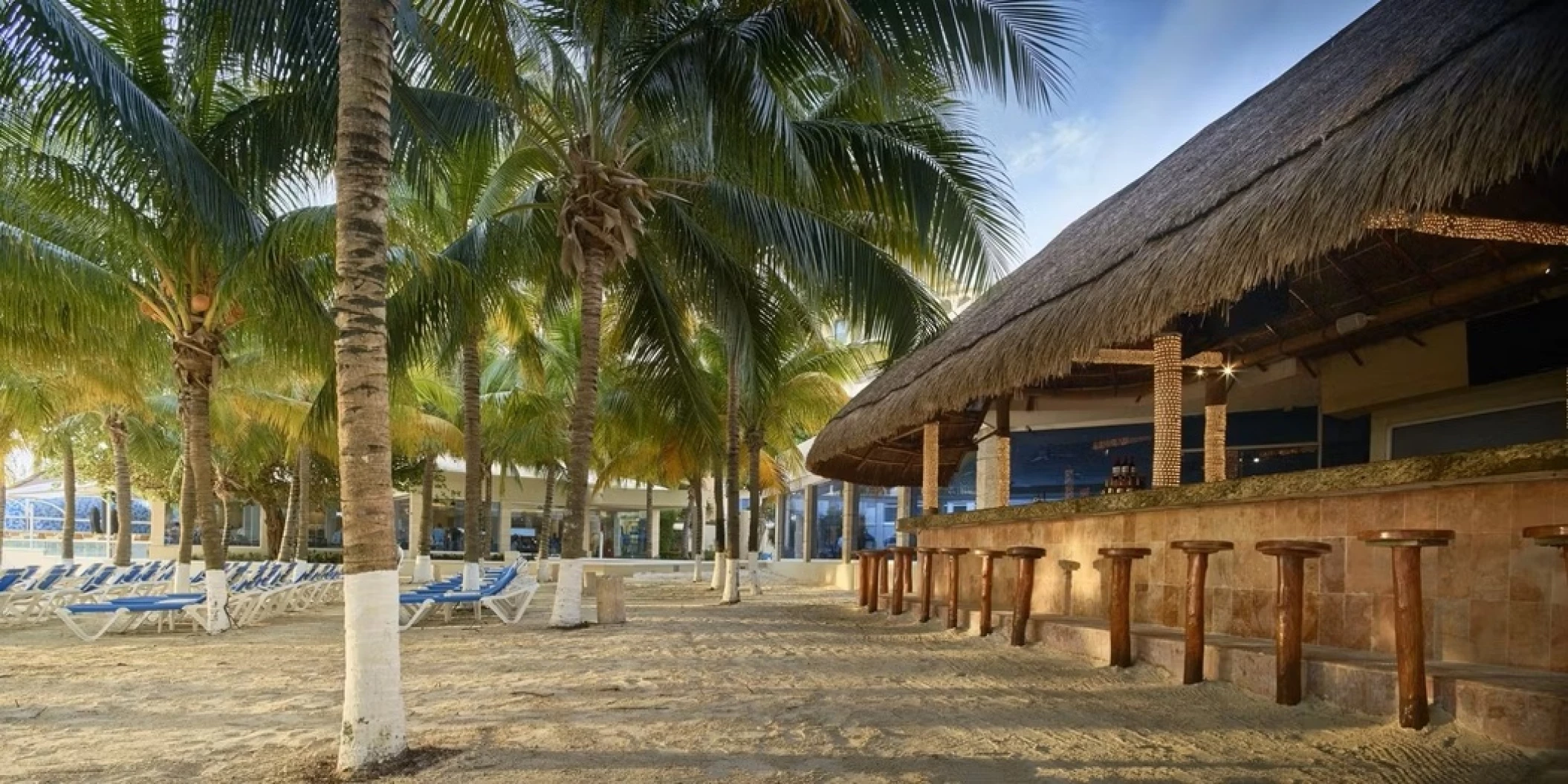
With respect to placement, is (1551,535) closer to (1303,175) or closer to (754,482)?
(1303,175)

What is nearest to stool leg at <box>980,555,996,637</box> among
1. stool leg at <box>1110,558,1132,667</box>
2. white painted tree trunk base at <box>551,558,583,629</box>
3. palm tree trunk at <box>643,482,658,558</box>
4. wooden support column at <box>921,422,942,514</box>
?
stool leg at <box>1110,558,1132,667</box>

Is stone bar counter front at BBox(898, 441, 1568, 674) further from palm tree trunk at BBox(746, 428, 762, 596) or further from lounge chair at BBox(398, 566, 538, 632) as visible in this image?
palm tree trunk at BBox(746, 428, 762, 596)

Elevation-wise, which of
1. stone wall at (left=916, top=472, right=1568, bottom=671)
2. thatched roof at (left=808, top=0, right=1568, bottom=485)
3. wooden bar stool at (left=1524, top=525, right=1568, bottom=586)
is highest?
thatched roof at (left=808, top=0, right=1568, bottom=485)

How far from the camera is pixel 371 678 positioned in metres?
4.57

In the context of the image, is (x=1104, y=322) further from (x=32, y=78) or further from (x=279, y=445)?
(x=279, y=445)

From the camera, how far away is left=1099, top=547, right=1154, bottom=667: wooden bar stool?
250 inches

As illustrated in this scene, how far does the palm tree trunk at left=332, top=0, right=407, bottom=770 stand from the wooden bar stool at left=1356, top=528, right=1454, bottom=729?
14.2 feet

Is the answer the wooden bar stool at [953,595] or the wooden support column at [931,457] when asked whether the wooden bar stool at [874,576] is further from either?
the wooden bar stool at [953,595]

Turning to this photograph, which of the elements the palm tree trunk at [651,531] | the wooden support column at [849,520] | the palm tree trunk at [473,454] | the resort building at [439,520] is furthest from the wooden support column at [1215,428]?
the palm tree trunk at [651,531]

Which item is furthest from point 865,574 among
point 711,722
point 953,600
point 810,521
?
point 810,521

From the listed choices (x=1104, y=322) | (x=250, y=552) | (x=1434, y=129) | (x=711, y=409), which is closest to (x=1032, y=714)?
(x=1104, y=322)

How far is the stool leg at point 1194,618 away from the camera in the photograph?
5637mm

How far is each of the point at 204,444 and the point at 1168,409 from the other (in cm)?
1008

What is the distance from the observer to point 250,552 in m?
32.0
